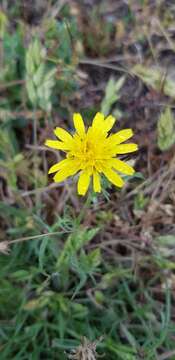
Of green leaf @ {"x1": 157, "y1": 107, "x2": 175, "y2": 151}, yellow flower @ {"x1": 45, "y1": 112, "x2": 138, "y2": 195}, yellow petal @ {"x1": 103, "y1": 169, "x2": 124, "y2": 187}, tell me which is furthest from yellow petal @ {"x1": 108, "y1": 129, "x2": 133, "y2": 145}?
green leaf @ {"x1": 157, "y1": 107, "x2": 175, "y2": 151}

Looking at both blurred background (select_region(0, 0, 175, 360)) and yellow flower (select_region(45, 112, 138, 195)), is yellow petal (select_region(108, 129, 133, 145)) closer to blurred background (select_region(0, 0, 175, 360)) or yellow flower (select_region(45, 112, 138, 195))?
yellow flower (select_region(45, 112, 138, 195))

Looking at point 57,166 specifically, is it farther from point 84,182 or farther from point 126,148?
point 126,148

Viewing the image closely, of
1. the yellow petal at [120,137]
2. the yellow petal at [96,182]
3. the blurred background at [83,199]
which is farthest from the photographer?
the blurred background at [83,199]

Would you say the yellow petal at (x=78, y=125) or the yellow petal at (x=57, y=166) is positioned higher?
the yellow petal at (x=78, y=125)

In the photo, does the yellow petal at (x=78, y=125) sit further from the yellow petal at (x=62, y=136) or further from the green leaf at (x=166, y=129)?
the green leaf at (x=166, y=129)

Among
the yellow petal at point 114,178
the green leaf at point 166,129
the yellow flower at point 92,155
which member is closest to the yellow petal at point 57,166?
the yellow flower at point 92,155

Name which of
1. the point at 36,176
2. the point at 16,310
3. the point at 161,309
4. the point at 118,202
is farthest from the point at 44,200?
the point at 161,309
